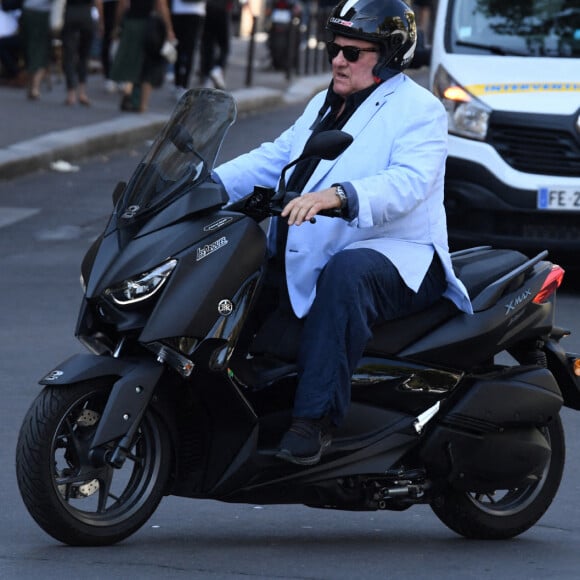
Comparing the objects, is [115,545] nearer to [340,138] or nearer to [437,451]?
[437,451]

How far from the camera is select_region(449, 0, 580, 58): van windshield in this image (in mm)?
10797

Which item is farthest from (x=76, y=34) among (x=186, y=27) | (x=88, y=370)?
(x=88, y=370)

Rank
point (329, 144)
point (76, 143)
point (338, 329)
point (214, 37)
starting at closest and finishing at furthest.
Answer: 1. point (329, 144)
2. point (338, 329)
3. point (76, 143)
4. point (214, 37)

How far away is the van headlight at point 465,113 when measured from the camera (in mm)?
10359

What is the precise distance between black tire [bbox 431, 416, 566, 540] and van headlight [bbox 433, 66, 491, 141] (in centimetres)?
486

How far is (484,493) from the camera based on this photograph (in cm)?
551

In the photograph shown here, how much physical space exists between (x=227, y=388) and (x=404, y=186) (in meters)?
0.76

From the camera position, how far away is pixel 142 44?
18.8 meters

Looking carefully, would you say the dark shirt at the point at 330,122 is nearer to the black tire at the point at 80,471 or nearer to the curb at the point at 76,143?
the black tire at the point at 80,471

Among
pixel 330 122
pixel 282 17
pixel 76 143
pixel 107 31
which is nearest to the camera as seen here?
pixel 330 122

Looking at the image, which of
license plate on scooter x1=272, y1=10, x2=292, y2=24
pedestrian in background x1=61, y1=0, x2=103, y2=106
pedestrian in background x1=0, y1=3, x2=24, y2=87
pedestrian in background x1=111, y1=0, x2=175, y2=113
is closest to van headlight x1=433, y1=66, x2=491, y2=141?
pedestrian in background x1=111, y1=0, x2=175, y2=113

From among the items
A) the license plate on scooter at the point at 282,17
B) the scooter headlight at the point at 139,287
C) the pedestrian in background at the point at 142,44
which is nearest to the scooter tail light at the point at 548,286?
the scooter headlight at the point at 139,287

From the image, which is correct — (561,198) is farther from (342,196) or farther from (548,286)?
(342,196)

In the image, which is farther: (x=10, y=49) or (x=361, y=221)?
(x=10, y=49)
